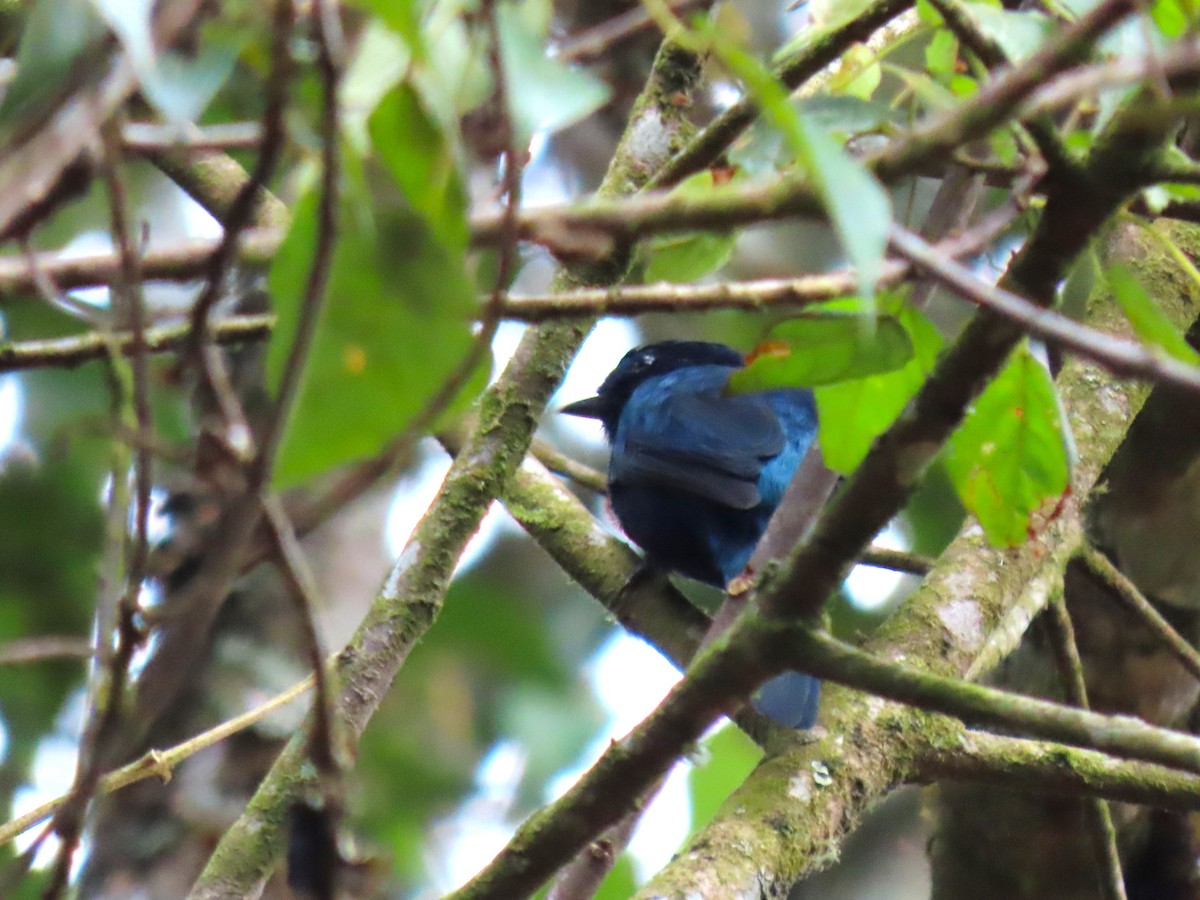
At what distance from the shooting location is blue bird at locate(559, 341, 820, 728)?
4082 mm

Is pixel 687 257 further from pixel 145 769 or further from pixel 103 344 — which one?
pixel 145 769

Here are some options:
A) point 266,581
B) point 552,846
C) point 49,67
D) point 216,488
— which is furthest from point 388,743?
point 49,67

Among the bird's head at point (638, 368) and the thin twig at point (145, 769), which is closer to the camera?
the thin twig at point (145, 769)

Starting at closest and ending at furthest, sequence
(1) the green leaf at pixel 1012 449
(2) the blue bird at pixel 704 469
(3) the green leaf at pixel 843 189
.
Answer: (3) the green leaf at pixel 843 189 → (1) the green leaf at pixel 1012 449 → (2) the blue bird at pixel 704 469

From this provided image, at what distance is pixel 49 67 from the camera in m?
1.12

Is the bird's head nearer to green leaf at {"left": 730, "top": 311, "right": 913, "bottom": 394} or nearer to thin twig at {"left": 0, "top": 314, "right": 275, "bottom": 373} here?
thin twig at {"left": 0, "top": 314, "right": 275, "bottom": 373}

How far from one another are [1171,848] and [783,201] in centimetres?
334

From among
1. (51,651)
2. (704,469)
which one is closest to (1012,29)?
(51,651)

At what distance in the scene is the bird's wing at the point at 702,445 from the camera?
409 centimetres

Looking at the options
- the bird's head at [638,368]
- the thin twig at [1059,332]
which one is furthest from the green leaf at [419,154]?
the bird's head at [638,368]

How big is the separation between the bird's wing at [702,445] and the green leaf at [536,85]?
9.89ft

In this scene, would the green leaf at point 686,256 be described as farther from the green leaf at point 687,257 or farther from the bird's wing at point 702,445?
the bird's wing at point 702,445

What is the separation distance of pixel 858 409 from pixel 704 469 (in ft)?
8.36

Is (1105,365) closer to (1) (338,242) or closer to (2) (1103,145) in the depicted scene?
(2) (1103,145)
